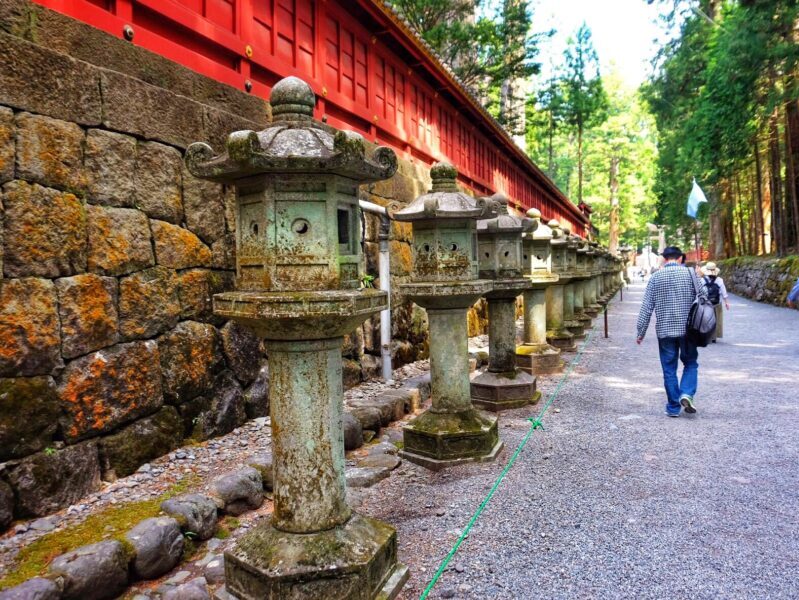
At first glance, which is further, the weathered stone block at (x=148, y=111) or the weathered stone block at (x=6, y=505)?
the weathered stone block at (x=148, y=111)

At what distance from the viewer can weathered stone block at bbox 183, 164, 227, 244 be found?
16.6ft

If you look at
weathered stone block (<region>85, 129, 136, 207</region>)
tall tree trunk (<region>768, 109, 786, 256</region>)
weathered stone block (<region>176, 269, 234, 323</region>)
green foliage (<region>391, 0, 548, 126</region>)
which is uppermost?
green foliage (<region>391, 0, 548, 126</region>)

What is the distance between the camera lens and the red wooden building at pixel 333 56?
4.96 metres

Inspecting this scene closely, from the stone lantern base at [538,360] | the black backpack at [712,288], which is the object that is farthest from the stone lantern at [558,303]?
the black backpack at [712,288]

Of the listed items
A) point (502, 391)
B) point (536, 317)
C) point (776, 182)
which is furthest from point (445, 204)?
point (776, 182)

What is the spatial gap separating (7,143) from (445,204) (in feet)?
10.7

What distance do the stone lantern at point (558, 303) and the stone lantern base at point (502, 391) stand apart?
4.12m

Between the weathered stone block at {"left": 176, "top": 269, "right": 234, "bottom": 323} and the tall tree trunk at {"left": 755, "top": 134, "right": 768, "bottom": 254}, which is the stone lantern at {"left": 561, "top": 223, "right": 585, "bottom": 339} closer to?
the weathered stone block at {"left": 176, "top": 269, "right": 234, "bottom": 323}

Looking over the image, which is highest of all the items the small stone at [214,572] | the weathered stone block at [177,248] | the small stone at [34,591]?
the weathered stone block at [177,248]

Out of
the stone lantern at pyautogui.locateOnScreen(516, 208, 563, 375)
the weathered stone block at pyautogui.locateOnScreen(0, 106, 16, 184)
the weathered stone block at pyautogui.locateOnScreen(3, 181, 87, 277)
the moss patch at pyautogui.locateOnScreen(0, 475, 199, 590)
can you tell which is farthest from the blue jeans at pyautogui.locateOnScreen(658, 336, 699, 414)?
the weathered stone block at pyautogui.locateOnScreen(0, 106, 16, 184)

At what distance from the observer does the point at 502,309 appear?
6852 millimetres

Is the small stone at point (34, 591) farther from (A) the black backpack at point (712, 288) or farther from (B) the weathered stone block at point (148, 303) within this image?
(A) the black backpack at point (712, 288)

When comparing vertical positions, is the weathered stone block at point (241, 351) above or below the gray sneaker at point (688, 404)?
above

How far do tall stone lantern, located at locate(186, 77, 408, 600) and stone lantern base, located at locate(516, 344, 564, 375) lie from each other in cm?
625
